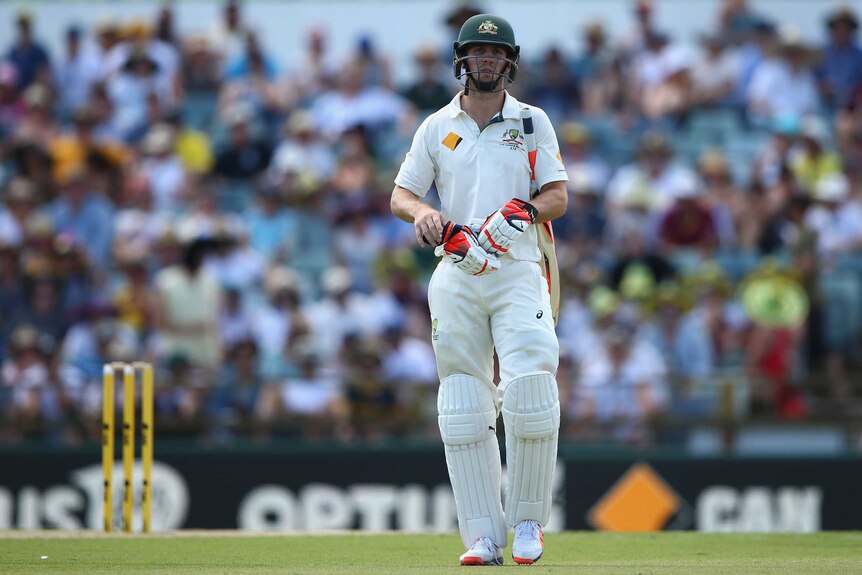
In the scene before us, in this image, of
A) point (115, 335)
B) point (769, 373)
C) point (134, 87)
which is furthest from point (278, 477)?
point (134, 87)

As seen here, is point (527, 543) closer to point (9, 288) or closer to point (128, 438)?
point (128, 438)

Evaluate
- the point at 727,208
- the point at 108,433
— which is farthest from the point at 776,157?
the point at 108,433

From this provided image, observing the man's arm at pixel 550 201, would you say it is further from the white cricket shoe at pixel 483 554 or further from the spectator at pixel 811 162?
the spectator at pixel 811 162

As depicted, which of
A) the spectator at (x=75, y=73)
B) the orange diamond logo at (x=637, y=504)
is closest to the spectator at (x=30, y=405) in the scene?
the orange diamond logo at (x=637, y=504)

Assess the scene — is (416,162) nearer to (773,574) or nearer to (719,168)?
(773,574)

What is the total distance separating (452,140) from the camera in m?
6.46

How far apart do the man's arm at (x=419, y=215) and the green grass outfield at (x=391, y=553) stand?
51.5 inches

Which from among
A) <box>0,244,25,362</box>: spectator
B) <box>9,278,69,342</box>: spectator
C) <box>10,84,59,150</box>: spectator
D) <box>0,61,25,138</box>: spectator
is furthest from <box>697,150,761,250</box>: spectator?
<box>0,61,25,138</box>: spectator

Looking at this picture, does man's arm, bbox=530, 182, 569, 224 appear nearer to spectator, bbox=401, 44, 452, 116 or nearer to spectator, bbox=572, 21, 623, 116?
spectator, bbox=401, 44, 452, 116

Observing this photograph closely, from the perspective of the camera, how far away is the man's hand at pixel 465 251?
6.13 m

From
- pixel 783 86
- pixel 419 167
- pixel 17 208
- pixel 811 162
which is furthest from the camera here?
pixel 783 86

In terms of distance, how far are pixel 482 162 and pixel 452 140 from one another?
0.16 meters

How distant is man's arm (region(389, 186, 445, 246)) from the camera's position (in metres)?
6.18

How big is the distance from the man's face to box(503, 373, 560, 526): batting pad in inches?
47.9
